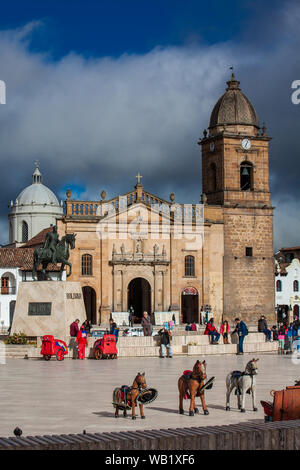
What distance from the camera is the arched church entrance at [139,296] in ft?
179

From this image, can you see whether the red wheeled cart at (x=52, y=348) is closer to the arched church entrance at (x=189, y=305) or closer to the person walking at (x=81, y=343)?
the person walking at (x=81, y=343)

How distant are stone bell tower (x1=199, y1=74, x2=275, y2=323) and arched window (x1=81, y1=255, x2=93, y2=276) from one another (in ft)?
29.5

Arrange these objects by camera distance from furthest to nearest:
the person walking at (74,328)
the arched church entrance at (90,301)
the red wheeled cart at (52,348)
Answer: the arched church entrance at (90,301) < the person walking at (74,328) < the red wheeled cart at (52,348)

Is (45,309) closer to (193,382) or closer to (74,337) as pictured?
(74,337)

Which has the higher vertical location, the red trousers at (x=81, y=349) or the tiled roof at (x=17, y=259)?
the tiled roof at (x=17, y=259)

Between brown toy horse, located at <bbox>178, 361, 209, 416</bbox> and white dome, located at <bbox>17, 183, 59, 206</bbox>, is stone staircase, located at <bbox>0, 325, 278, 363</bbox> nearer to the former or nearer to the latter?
brown toy horse, located at <bbox>178, 361, 209, 416</bbox>

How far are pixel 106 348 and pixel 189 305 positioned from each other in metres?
31.3

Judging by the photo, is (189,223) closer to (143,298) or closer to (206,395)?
(143,298)

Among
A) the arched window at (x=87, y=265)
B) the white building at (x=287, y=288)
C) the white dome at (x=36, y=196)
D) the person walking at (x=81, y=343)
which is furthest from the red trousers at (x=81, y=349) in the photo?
the white dome at (x=36, y=196)

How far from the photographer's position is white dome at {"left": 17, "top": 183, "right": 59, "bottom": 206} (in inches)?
2864

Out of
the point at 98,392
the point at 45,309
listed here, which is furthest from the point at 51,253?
the point at 98,392

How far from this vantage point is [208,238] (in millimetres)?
54125

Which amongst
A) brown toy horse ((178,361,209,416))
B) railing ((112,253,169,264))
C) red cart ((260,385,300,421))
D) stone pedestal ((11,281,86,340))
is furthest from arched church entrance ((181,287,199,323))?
red cart ((260,385,300,421))

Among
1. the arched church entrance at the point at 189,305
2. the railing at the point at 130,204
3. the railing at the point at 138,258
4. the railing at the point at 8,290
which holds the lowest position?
the arched church entrance at the point at 189,305
